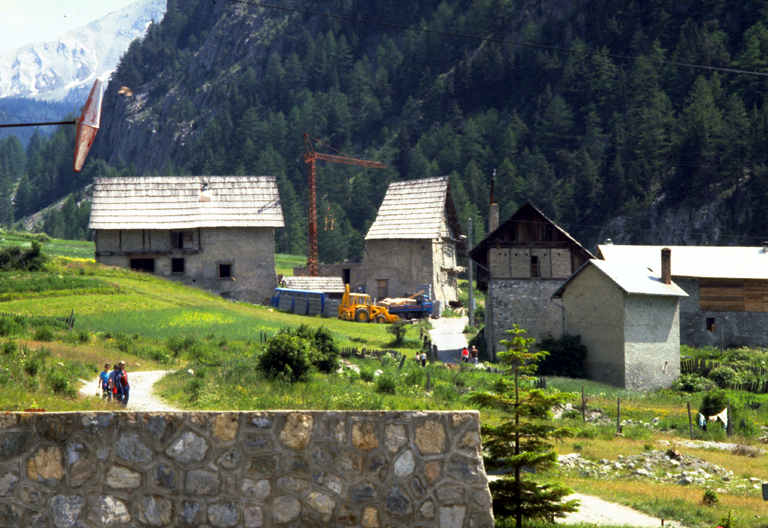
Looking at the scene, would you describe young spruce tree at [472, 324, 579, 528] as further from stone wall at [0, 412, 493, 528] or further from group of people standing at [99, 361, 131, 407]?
group of people standing at [99, 361, 131, 407]

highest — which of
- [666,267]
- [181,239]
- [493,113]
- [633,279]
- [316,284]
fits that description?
[493,113]

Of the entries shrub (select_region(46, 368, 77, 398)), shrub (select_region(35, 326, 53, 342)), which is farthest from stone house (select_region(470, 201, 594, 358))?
shrub (select_region(46, 368, 77, 398))

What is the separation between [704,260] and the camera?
160 ft

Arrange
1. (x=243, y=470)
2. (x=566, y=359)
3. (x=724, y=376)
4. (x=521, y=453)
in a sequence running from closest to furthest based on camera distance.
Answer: (x=243, y=470) < (x=521, y=453) < (x=724, y=376) < (x=566, y=359)

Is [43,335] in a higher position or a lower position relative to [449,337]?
higher

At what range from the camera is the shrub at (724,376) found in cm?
3569

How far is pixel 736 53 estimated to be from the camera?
91.0 m

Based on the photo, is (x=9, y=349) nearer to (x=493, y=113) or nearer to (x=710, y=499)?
(x=710, y=499)

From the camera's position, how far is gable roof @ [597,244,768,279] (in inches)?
1852

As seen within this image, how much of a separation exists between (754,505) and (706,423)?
13.3 m

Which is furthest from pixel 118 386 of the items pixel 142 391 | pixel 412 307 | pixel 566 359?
pixel 412 307

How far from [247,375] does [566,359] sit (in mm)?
21476

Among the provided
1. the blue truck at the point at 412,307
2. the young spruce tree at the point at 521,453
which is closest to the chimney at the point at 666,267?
the blue truck at the point at 412,307

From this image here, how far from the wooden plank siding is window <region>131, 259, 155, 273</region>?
37.2 meters
